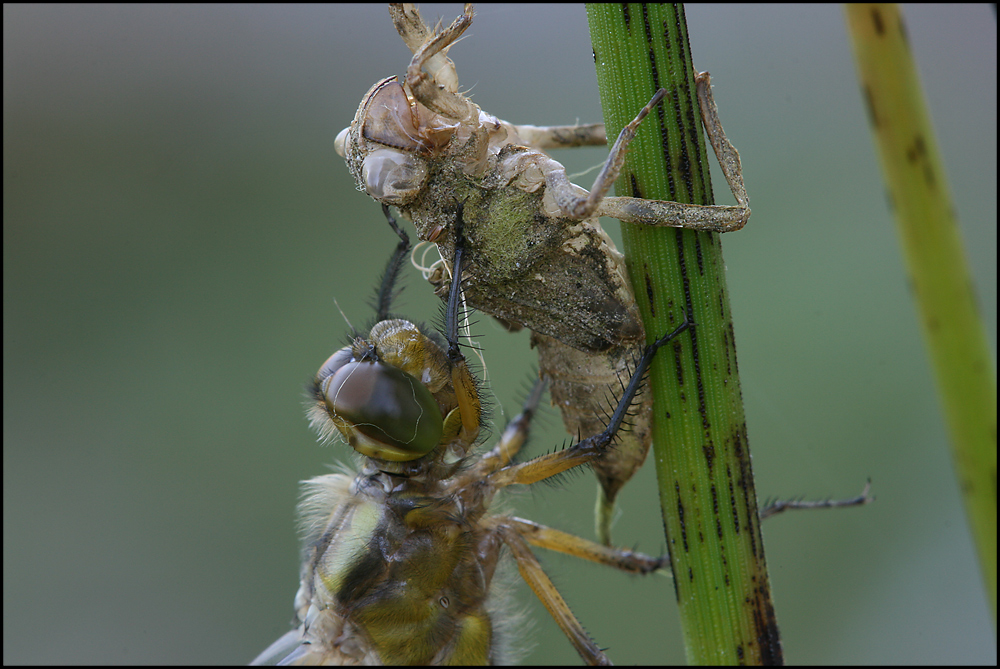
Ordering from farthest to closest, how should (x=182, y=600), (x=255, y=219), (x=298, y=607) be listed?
(x=255, y=219)
(x=182, y=600)
(x=298, y=607)

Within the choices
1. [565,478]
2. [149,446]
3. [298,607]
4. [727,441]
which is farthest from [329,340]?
[727,441]

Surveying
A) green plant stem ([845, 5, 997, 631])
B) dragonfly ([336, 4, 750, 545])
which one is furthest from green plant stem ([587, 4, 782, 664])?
green plant stem ([845, 5, 997, 631])

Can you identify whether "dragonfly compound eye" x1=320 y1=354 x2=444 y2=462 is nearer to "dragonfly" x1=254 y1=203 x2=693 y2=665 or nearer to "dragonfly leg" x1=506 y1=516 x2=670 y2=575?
"dragonfly" x1=254 y1=203 x2=693 y2=665

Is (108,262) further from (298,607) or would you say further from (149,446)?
(298,607)

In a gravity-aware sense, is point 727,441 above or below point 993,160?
below

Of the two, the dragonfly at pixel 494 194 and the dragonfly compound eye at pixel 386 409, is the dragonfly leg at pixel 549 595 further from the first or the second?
the dragonfly at pixel 494 194

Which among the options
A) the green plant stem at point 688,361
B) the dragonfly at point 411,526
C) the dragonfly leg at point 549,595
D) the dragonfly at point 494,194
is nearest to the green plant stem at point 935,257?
the dragonfly at point 494,194
